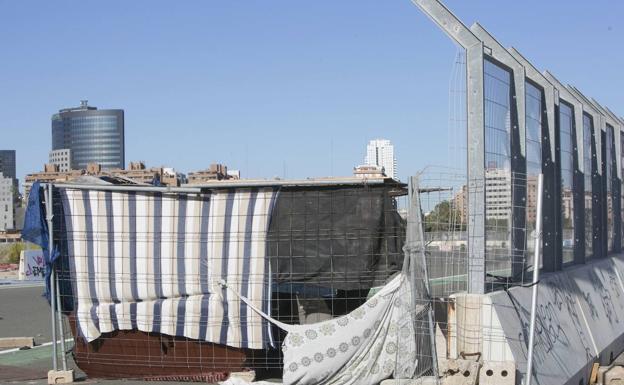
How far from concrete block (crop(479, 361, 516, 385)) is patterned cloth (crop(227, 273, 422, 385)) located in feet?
4.09

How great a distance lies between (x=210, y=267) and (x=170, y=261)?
51cm

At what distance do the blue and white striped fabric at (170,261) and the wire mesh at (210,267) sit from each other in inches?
0.5

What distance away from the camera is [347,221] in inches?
421

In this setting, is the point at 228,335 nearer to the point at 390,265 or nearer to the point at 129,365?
the point at 129,365

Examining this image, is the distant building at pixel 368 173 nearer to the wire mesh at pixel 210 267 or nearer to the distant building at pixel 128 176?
the wire mesh at pixel 210 267

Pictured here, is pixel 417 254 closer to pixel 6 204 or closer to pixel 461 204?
pixel 461 204

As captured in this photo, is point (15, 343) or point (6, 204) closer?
point (15, 343)

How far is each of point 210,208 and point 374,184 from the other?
204cm

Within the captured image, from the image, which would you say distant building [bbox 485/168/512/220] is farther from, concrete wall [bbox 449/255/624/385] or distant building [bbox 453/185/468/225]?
concrete wall [bbox 449/255/624/385]

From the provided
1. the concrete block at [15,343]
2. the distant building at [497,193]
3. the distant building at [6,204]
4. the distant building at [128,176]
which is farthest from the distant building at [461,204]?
the distant building at [6,204]

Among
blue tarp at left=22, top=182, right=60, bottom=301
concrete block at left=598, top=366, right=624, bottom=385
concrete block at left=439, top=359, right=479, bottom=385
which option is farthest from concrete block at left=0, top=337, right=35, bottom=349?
concrete block at left=598, top=366, right=624, bottom=385

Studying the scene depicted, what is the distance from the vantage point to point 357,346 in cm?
1030

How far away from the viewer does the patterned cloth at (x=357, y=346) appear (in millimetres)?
10273

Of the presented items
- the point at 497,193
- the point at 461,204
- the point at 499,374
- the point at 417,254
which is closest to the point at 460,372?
the point at 499,374
